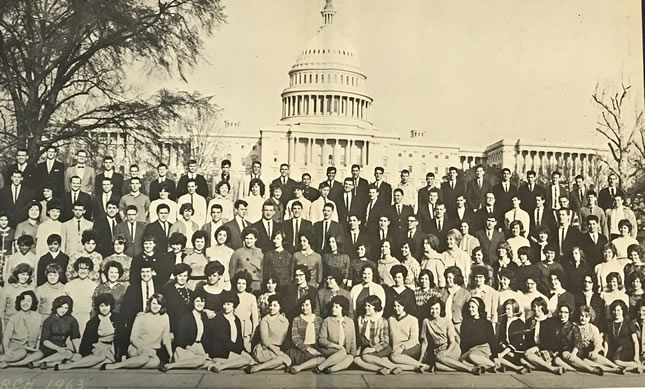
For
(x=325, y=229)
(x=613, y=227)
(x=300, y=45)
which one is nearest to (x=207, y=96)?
(x=300, y=45)

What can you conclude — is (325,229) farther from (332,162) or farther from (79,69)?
(79,69)

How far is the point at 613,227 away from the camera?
298 cm

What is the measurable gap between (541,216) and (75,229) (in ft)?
8.05

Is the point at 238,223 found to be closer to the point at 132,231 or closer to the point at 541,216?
the point at 132,231

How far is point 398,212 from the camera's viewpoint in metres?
2.82

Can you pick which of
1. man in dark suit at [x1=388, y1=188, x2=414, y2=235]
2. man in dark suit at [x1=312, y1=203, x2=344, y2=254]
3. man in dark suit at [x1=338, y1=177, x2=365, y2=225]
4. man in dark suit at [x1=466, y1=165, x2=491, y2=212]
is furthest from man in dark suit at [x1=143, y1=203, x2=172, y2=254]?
man in dark suit at [x1=466, y1=165, x2=491, y2=212]

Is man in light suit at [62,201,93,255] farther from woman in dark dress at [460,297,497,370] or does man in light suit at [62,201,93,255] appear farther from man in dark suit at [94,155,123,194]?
woman in dark dress at [460,297,497,370]

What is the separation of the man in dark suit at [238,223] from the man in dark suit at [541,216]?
→ 154cm

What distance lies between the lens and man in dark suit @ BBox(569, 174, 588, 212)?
2945mm

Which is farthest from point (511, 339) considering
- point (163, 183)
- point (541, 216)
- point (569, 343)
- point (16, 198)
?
point (16, 198)

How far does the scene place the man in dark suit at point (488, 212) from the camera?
2861 mm

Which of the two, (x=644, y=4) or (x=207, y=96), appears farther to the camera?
(x=644, y=4)

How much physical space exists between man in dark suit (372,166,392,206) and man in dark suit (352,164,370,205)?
0.05 metres

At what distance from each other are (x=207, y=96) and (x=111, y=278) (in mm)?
1039
